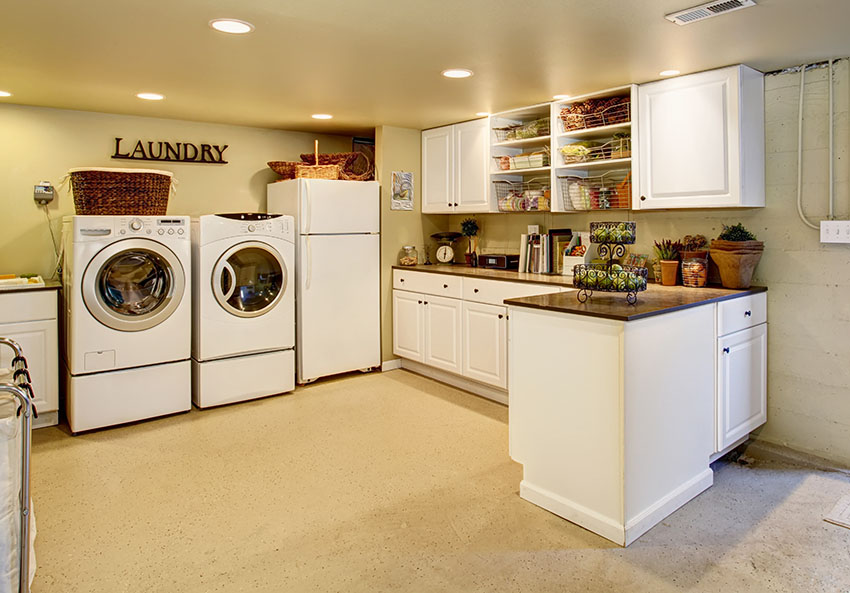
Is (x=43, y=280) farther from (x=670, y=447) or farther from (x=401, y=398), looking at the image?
(x=670, y=447)

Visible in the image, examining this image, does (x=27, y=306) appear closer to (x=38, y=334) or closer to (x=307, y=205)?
(x=38, y=334)

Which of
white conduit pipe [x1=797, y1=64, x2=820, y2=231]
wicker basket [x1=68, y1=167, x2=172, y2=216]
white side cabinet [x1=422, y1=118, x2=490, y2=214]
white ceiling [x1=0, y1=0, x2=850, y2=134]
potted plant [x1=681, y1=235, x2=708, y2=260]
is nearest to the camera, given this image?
white ceiling [x1=0, y1=0, x2=850, y2=134]

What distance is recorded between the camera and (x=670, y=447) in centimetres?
244

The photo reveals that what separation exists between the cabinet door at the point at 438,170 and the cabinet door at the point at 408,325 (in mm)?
790

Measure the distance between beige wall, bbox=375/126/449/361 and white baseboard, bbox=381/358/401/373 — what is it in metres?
0.03

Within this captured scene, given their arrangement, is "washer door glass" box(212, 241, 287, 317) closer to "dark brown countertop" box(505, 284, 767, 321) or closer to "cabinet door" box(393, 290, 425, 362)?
"cabinet door" box(393, 290, 425, 362)

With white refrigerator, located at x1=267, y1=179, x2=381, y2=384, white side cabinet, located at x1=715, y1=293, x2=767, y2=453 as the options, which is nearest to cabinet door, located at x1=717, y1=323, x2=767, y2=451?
white side cabinet, located at x1=715, y1=293, x2=767, y2=453

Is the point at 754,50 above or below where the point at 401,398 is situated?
A: above

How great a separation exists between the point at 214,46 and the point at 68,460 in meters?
2.30

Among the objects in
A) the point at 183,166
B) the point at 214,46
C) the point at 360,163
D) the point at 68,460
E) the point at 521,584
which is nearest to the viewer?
the point at 521,584

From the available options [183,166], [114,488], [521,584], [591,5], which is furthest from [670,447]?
[183,166]

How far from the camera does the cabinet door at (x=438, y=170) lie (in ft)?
15.2

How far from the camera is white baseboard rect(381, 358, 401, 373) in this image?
4898 millimetres

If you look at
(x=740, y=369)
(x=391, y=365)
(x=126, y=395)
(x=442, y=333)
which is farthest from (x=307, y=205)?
(x=740, y=369)
